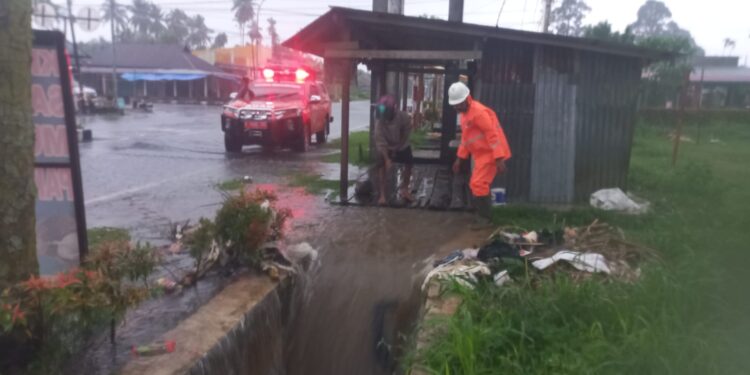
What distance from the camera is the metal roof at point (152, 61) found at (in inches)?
1891

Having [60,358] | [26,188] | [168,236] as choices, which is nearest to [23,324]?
[60,358]

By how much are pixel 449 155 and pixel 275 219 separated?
7988 millimetres

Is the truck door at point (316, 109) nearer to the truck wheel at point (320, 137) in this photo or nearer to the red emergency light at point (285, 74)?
the truck wheel at point (320, 137)

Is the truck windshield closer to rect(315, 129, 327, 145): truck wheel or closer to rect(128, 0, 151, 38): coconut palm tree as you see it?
rect(315, 129, 327, 145): truck wheel

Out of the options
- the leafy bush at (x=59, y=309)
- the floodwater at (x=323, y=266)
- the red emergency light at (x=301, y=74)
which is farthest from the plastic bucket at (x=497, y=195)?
the red emergency light at (x=301, y=74)

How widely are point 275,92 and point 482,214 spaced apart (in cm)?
1110

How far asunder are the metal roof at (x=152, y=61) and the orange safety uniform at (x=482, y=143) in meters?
43.8

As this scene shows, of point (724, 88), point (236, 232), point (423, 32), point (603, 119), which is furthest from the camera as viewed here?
point (724, 88)

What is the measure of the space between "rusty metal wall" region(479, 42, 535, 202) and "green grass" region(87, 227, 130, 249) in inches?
206

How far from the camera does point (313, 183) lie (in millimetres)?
10531

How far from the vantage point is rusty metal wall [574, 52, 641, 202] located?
29.0 ft

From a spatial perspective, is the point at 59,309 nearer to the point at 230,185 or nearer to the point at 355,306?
the point at 355,306

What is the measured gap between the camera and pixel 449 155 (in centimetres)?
1301

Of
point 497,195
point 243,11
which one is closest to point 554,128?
point 497,195
